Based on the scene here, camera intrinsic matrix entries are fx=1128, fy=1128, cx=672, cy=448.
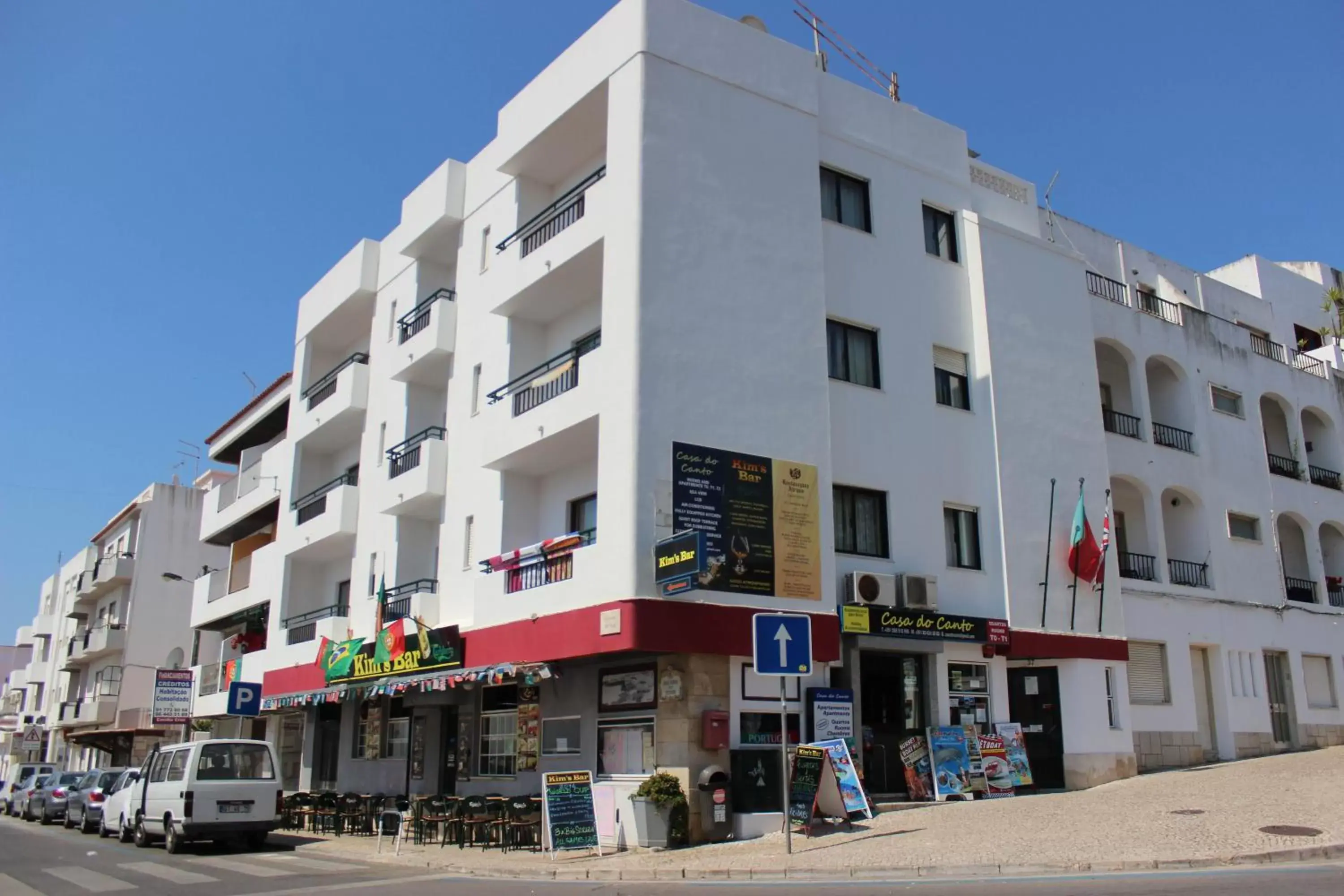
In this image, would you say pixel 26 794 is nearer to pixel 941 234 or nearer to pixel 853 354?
pixel 853 354

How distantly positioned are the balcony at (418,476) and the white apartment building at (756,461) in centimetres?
14

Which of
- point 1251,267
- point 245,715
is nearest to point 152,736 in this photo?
→ point 245,715

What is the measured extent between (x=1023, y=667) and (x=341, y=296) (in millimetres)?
20772

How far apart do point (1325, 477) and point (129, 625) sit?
1891 inches

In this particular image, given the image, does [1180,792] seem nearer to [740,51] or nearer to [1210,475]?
[1210,475]

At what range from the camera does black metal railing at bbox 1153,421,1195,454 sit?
28328 millimetres

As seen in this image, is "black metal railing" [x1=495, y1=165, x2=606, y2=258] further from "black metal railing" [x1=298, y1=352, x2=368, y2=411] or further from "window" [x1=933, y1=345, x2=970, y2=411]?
"black metal railing" [x1=298, y1=352, x2=368, y2=411]

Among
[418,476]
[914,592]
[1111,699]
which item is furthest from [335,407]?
[1111,699]

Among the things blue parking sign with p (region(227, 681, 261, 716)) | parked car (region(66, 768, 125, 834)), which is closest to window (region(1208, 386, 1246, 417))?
blue parking sign with p (region(227, 681, 261, 716))

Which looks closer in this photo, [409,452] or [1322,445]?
[409,452]

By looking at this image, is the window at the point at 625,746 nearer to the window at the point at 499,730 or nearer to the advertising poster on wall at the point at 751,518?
the advertising poster on wall at the point at 751,518

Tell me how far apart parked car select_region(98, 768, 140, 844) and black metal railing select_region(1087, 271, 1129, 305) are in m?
23.9

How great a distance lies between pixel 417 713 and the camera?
2541 centimetres

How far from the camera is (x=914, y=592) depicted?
20562 millimetres
